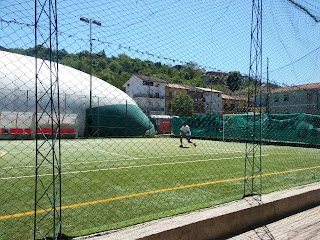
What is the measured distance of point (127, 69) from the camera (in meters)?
4.12

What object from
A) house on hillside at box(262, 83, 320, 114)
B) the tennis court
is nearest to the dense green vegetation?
the tennis court

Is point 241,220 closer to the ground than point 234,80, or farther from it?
closer to the ground

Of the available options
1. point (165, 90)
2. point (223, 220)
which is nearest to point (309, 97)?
point (165, 90)

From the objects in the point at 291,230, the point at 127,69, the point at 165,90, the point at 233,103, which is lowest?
the point at 291,230

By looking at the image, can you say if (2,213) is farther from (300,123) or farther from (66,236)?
(300,123)

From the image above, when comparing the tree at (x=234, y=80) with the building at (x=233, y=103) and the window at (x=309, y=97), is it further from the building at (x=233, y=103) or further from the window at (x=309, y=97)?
the window at (x=309, y=97)

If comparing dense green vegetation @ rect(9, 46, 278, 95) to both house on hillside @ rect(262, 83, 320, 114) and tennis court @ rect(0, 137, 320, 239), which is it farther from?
house on hillside @ rect(262, 83, 320, 114)

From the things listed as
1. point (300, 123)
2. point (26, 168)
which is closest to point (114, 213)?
point (26, 168)

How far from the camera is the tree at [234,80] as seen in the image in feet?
18.3

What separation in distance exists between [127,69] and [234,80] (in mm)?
2430

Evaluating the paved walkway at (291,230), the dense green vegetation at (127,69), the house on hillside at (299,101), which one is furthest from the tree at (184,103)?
the house on hillside at (299,101)

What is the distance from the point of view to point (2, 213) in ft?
14.2

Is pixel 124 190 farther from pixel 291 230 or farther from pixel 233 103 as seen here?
pixel 233 103

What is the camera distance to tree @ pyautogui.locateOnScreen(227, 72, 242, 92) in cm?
557
